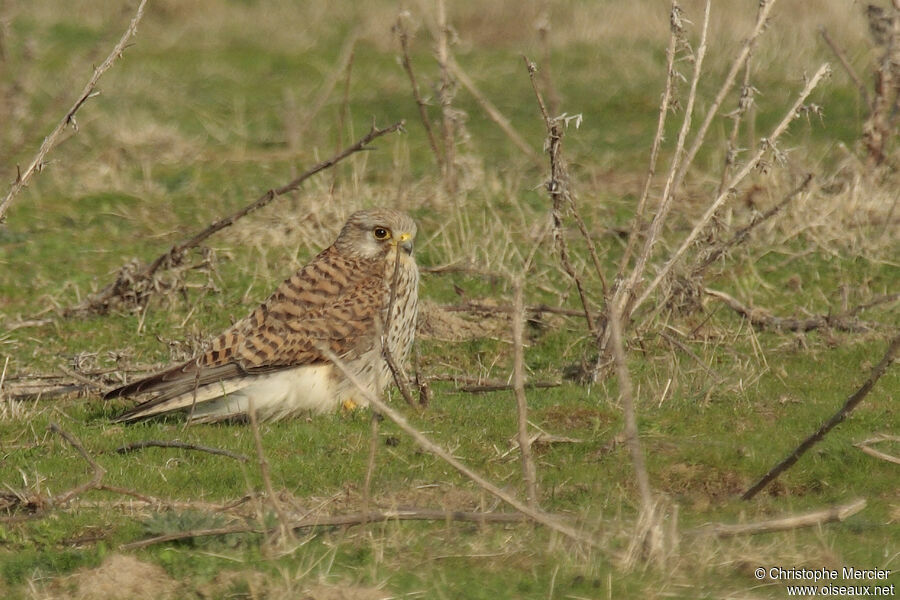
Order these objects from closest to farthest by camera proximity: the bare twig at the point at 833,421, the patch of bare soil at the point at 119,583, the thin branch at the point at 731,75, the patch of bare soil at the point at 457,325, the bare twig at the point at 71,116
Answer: the patch of bare soil at the point at 119,583
the bare twig at the point at 833,421
the bare twig at the point at 71,116
the thin branch at the point at 731,75
the patch of bare soil at the point at 457,325

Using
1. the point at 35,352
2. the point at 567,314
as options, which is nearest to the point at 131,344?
the point at 35,352

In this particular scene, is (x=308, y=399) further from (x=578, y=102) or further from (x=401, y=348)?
(x=578, y=102)

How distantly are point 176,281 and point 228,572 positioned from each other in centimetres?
480

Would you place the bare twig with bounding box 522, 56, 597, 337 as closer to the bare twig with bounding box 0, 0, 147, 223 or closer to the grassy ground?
the grassy ground

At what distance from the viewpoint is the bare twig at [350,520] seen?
536 centimetres

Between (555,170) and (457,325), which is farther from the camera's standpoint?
(457,325)

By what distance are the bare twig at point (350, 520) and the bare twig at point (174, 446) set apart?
1.12 m

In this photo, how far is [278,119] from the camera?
51.7ft

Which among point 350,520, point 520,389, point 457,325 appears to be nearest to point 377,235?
point 457,325

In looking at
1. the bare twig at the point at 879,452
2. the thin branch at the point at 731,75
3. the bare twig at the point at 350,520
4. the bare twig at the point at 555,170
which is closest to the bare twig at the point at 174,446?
the bare twig at the point at 350,520

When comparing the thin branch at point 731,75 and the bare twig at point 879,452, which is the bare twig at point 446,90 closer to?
the thin branch at point 731,75

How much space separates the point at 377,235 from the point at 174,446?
6.58ft

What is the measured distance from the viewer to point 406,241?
833 cm

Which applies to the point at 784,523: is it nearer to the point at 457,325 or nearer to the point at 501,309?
the point at 501,309
